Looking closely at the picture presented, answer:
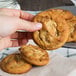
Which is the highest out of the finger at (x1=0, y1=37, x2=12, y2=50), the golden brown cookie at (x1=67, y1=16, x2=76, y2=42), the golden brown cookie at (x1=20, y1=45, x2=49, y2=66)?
the golden brown cookie at (x1=67, y1=16, x2=76, y2=42)

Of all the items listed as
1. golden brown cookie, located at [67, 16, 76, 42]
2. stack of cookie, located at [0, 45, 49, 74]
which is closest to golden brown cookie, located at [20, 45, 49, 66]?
stack of cookie, located at [0, 45, 49, 74]

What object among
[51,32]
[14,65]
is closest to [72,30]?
[51,32]

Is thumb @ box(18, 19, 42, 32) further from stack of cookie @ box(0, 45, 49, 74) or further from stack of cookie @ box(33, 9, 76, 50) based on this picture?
stack of cookie @ box(0, 45, 49, 74)

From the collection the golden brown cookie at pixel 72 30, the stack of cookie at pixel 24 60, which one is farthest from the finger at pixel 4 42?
the golden brown cookie at pixel 72 30

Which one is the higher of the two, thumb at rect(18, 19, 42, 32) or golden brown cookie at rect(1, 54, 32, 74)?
thumb at rect(18, 19, 42, 32)

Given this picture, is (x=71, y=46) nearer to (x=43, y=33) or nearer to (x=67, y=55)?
(x=67, y=55)

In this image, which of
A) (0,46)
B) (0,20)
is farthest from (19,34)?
(0,20)
